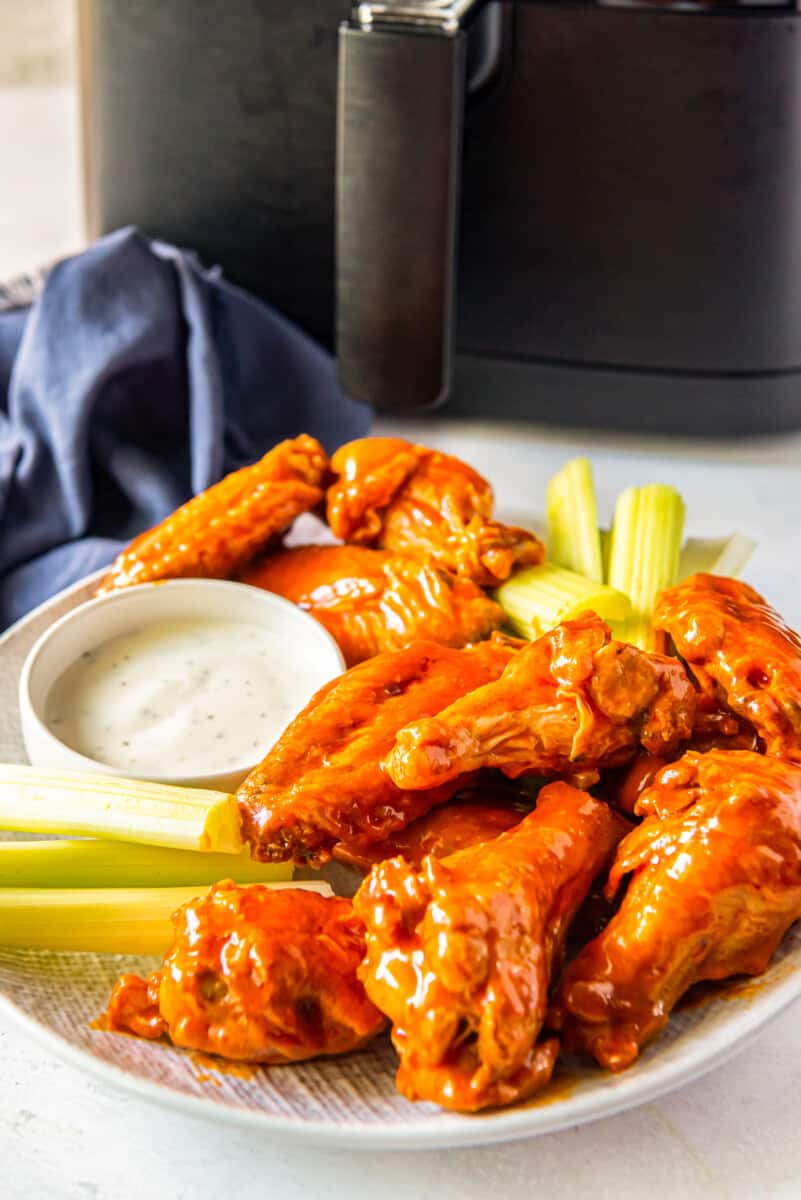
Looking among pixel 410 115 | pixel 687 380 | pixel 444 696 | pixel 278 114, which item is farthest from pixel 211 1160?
pixel 278 114

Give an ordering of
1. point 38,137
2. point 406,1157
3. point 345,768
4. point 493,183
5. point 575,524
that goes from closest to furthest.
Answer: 1. point 406,1157
2. point 345,768
3. point 575,524
4. point 493,183
5. point 38,137

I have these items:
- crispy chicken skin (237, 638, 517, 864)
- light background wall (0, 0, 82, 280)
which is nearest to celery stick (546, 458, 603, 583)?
crispy chicken skin (237, 638, 517, 864)

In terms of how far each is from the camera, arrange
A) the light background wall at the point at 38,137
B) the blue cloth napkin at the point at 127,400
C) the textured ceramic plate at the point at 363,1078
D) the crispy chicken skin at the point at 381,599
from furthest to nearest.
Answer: the light background wall at the point at 38,137, the blue cloth napkin at the point at 127,400, the crispy chicken skin at the point at 381,599, the textured ceramic plate at the point at 363,1078

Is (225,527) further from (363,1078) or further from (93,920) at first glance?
(363,1078)

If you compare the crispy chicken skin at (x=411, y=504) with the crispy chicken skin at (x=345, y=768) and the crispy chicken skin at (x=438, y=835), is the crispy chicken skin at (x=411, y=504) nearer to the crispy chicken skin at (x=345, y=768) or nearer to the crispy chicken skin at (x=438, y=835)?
the crispy chicken skin at (x=345, y=768)

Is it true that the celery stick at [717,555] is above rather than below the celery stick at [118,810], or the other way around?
above

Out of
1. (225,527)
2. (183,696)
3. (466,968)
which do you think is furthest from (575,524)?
(466,968)

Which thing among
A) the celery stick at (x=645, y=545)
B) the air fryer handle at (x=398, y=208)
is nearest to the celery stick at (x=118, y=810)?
the celery stick at (x=645, y=545)
